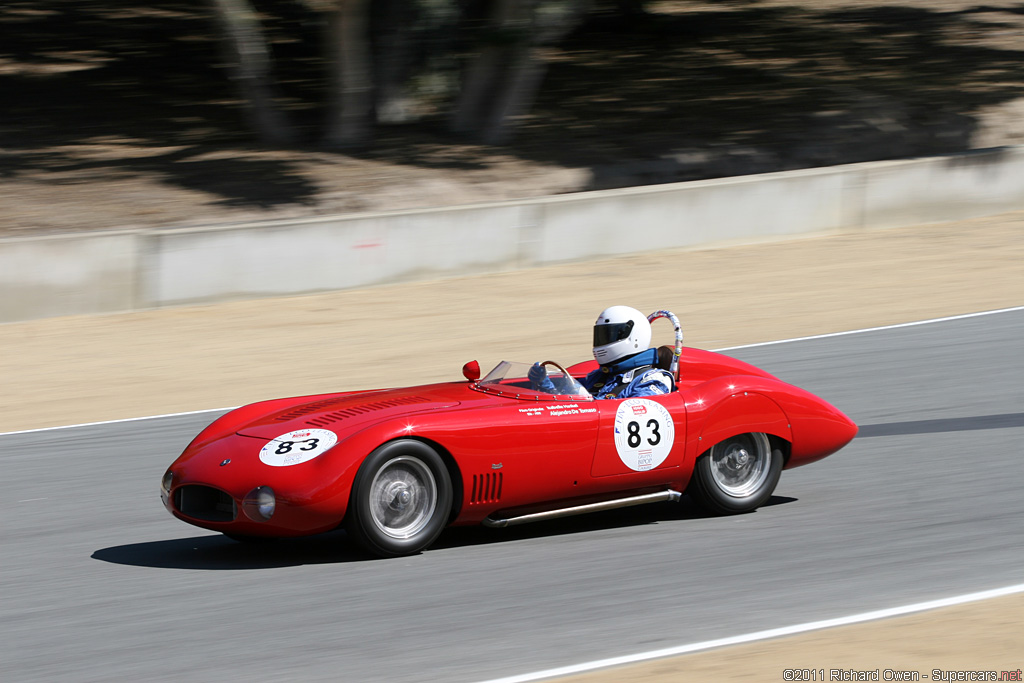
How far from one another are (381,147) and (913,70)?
11.1 meters

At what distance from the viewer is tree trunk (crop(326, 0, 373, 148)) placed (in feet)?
63.9

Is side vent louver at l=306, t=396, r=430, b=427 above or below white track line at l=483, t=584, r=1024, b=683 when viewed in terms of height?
above

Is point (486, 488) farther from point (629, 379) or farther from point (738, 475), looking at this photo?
point (738, 475)

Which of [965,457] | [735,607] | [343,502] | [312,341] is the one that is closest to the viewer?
[735,607]

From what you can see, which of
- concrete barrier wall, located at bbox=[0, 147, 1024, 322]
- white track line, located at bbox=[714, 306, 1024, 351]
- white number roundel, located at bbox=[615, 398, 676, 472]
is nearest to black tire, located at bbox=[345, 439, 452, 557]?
white number roundel, located at bbox=[615, 398, 676, 472]

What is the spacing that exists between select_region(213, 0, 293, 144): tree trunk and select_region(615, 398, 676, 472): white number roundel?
44.8ft

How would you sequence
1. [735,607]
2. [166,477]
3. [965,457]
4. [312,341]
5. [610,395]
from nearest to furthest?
[735,607] → [166,477] → [610,395] → [965,457] → [312,341]

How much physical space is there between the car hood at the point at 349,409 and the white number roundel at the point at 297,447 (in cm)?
6

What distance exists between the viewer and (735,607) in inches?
227

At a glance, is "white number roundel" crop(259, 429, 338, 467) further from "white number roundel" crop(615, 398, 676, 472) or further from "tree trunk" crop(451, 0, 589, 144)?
"tree trunk" crop(451, 0, 589, 144)

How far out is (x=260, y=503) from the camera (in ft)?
20.2

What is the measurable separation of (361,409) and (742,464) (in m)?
2.22

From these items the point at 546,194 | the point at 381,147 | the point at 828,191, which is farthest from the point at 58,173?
the point at 828,191

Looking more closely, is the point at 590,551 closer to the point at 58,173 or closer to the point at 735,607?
the point at 735,607
